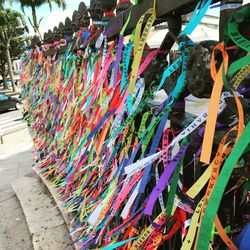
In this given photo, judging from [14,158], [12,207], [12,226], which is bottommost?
[14,158]

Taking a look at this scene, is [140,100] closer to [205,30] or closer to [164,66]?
[164,66]

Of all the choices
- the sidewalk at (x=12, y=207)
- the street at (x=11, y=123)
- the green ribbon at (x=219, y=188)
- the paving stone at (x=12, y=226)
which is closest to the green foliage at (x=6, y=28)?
the street at (x=11, y=123)

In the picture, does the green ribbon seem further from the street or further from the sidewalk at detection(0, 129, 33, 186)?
the street

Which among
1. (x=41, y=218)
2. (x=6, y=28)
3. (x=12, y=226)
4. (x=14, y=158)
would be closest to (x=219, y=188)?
(x=41, y=218)

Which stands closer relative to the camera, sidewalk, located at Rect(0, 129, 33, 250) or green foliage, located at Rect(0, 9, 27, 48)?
sidewalk, located at Rect(0, 129, 33, 250)

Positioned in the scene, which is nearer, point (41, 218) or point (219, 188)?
point (219, 188)

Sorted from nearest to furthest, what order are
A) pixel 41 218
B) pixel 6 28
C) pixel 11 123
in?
pixel 41 218 → pixel 11 123 → pixel 6 28

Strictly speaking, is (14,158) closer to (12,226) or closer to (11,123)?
(12,226)

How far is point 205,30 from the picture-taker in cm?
1206

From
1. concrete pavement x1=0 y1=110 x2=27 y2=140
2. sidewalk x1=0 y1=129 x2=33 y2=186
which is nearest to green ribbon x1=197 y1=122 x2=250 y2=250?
sidewalk x1=0 y1=129 x2=33 y2=186

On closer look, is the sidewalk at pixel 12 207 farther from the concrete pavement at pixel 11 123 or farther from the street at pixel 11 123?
the street at pixel 11 123

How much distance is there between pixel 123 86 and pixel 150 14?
0.42 m

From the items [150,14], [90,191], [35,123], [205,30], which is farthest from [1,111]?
[150,14]

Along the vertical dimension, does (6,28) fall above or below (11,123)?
above
